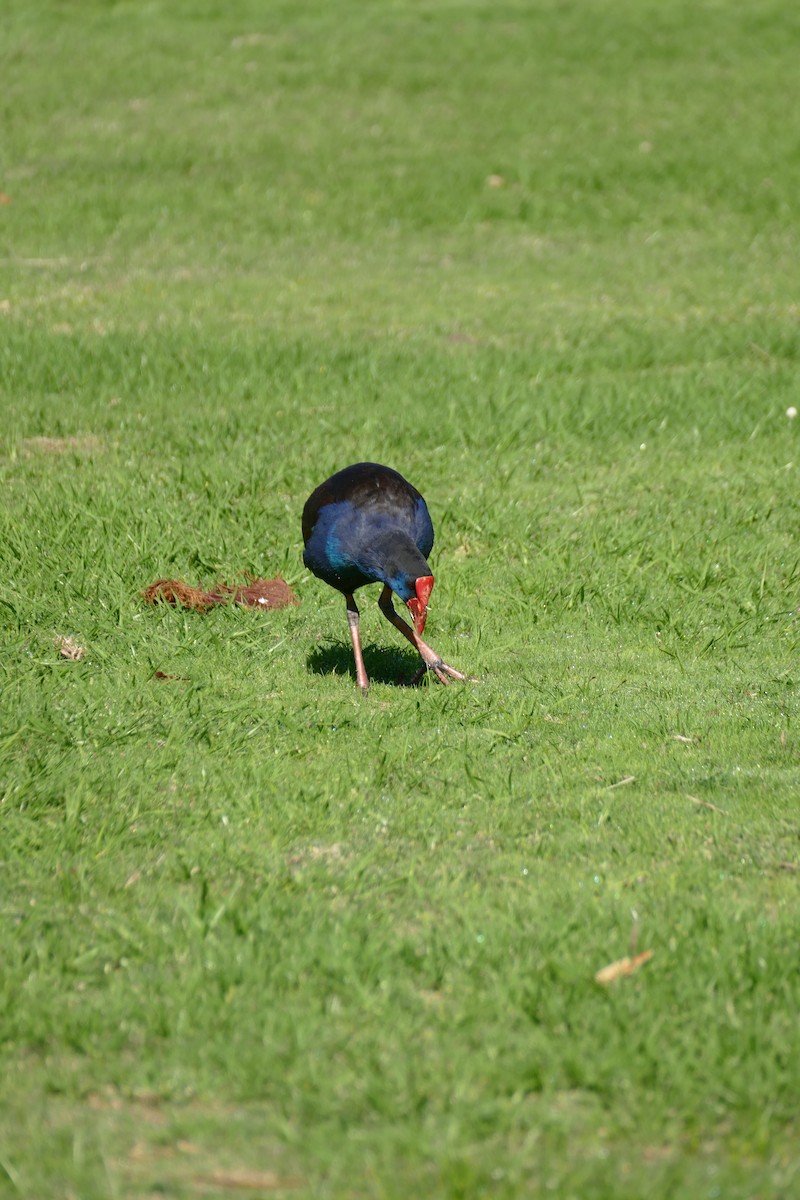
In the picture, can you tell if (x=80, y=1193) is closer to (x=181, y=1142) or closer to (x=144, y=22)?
(x=181, y=1142)

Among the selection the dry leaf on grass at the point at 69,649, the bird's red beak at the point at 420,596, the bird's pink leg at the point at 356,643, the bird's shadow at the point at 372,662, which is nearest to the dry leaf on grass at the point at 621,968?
the bird's red beak at the point at 420,596

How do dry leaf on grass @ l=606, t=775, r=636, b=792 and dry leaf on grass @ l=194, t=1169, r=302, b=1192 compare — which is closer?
dry leaf on grass @ l=194, t=1169, r=302, b=1192

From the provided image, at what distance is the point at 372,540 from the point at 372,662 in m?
1.22

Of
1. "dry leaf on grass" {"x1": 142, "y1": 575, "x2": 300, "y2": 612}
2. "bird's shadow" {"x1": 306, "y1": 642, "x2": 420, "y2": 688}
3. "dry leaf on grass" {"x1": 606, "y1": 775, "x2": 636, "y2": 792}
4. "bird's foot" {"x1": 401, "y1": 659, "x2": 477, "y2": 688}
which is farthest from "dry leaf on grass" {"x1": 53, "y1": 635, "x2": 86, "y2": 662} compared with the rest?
"dry leaf on grass" {"x1": 606, "y1": 775, "x2": 636, "y2": 792}

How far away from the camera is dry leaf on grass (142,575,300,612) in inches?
291

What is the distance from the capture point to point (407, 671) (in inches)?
278

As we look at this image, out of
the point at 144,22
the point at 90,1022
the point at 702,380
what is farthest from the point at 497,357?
the point at 144,22

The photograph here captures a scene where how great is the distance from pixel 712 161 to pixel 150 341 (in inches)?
334

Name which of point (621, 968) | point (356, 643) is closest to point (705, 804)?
point (621, 968)

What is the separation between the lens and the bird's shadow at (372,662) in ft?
22.7

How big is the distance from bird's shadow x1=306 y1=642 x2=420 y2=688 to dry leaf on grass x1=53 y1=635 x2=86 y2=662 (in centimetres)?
115

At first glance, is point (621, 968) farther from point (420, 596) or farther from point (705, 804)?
point (420, 596)

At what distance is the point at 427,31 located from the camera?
2103 centimetres

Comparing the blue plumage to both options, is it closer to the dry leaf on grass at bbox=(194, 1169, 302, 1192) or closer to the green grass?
the green grass
